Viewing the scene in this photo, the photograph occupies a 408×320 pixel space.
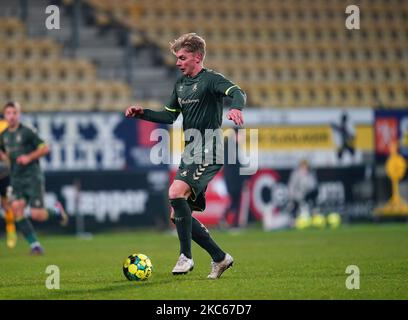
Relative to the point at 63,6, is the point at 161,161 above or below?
below

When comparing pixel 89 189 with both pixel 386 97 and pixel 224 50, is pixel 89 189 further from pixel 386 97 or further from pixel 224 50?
pixel 386 97

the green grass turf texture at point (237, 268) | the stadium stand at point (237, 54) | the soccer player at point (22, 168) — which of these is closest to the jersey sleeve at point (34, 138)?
the soccer player at point (22, 168)

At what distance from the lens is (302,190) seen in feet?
71.6

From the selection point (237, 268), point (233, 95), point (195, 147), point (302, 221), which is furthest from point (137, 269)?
point (302, 221)

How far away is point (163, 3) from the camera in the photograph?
26.3m

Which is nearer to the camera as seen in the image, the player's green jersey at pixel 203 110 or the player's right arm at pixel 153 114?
the player's right arm at pixel 153 114

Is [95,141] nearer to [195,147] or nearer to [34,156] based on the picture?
[34,156]

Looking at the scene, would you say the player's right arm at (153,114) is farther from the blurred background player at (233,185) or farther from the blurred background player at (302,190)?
the blurred background player at (302,190)

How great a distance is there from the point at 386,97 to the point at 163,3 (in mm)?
6613

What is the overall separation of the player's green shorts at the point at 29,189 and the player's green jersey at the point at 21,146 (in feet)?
0.19

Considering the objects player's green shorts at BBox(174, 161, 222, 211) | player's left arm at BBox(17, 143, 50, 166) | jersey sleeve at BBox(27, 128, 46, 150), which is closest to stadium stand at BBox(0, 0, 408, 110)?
jersey sleeve at BBox(27, 128, 46, 150)

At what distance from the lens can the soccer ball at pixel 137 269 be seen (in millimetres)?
9266

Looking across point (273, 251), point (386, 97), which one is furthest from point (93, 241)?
point (386, 97)

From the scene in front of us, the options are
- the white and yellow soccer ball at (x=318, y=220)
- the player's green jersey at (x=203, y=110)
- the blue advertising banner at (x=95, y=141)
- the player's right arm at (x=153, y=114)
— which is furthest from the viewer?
the white and yellow soccer ball at (x=318, y=220)
